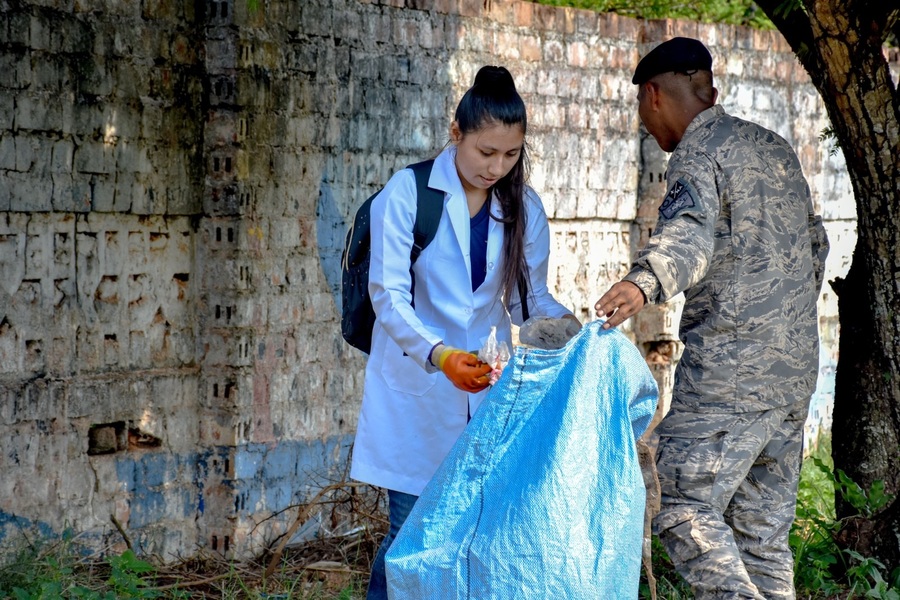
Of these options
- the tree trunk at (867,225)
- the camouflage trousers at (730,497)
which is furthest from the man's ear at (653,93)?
the camouflage trousers at (730,497)

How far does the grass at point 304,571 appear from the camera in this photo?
12.7 feet

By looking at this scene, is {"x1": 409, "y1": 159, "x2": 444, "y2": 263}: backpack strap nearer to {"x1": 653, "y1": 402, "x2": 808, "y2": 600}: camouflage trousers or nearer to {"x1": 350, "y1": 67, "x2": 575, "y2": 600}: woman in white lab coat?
{"x1": 350, "y1": 67, "x2": 575, "y2": 600}: woman in white lab coat

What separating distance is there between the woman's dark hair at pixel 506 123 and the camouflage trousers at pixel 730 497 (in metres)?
0.67

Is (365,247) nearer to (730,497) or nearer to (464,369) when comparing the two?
(464,369)

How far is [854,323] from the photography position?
4219 millimetres

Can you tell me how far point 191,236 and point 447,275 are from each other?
174cm

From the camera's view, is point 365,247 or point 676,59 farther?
point 676,59

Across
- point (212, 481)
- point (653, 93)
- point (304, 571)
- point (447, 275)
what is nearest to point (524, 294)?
point (447, 275)

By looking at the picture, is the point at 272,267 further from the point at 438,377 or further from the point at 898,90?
the point at 898,90

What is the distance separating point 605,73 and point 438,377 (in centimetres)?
317

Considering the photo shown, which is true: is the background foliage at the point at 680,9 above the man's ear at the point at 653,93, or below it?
above

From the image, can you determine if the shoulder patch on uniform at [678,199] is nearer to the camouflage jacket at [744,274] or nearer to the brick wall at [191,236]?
the camouflage jacket at [744,274]

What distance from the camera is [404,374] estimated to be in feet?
10.2

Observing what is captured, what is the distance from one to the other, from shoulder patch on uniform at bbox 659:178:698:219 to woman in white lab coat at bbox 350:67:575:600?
0.37m
